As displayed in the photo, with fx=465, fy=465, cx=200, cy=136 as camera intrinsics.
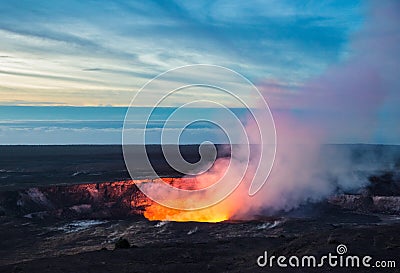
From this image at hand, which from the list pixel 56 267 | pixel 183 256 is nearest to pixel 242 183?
pixel 183 256

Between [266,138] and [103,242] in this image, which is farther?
[266,138]

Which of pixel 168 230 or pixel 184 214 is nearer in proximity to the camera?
pixel 168 230

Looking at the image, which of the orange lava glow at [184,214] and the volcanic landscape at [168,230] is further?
the orange lava glow at [184,214]

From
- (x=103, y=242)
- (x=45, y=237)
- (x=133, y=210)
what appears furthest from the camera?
(x=133, y=210)

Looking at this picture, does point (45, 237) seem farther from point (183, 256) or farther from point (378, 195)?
point (378, 195)

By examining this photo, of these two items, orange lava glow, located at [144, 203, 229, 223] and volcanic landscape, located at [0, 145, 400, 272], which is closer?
volcanic landscape, located at [0, 145, 400, 272]

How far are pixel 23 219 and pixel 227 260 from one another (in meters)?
22.1

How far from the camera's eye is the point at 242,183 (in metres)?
47.9

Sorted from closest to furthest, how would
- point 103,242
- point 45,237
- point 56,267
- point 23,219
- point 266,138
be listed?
1. point 56,267
2. point 103,242
3. point 45,237
4. point 23,219
5. point 266,138

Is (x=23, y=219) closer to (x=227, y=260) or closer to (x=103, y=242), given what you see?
(x=103, y=242)

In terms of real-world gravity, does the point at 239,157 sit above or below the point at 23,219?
above

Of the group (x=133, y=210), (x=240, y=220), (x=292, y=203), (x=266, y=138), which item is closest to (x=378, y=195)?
(x=292, y=203)

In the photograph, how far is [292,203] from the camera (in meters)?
46.1

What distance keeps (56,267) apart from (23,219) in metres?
18.9
